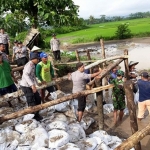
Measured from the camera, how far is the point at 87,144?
3.85 metres

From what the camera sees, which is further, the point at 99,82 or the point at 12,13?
the point at 12,13

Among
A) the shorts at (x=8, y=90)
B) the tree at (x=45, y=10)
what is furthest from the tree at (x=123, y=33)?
the shorts at (x=8, y=90)

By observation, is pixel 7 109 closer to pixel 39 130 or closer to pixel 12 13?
pixel 39 130

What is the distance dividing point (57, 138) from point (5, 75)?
1902 millimetres

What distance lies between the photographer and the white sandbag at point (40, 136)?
3.74 m

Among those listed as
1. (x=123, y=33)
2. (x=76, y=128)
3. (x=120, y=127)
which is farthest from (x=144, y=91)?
(x=123, y=33)

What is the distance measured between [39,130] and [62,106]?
136 cm

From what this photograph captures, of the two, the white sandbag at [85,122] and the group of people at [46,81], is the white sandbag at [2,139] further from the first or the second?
the white sandbag at [85,122]

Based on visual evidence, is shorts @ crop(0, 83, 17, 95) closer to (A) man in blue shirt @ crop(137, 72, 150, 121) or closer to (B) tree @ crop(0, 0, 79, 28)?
(A) man in blue shirt @ crop(137, 72, 150, 121)

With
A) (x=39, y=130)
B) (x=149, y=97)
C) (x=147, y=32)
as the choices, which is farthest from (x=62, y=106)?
(x=147, y=32)

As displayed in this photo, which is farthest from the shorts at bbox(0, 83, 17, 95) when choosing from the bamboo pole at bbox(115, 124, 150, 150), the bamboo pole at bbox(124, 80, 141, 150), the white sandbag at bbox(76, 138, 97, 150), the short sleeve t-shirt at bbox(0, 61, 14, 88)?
the bamboo pole at bbox(115, 124, 150, 150)

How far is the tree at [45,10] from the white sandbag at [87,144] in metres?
8.65

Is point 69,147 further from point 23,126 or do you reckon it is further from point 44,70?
point 44,70

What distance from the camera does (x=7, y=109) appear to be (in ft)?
16.9
